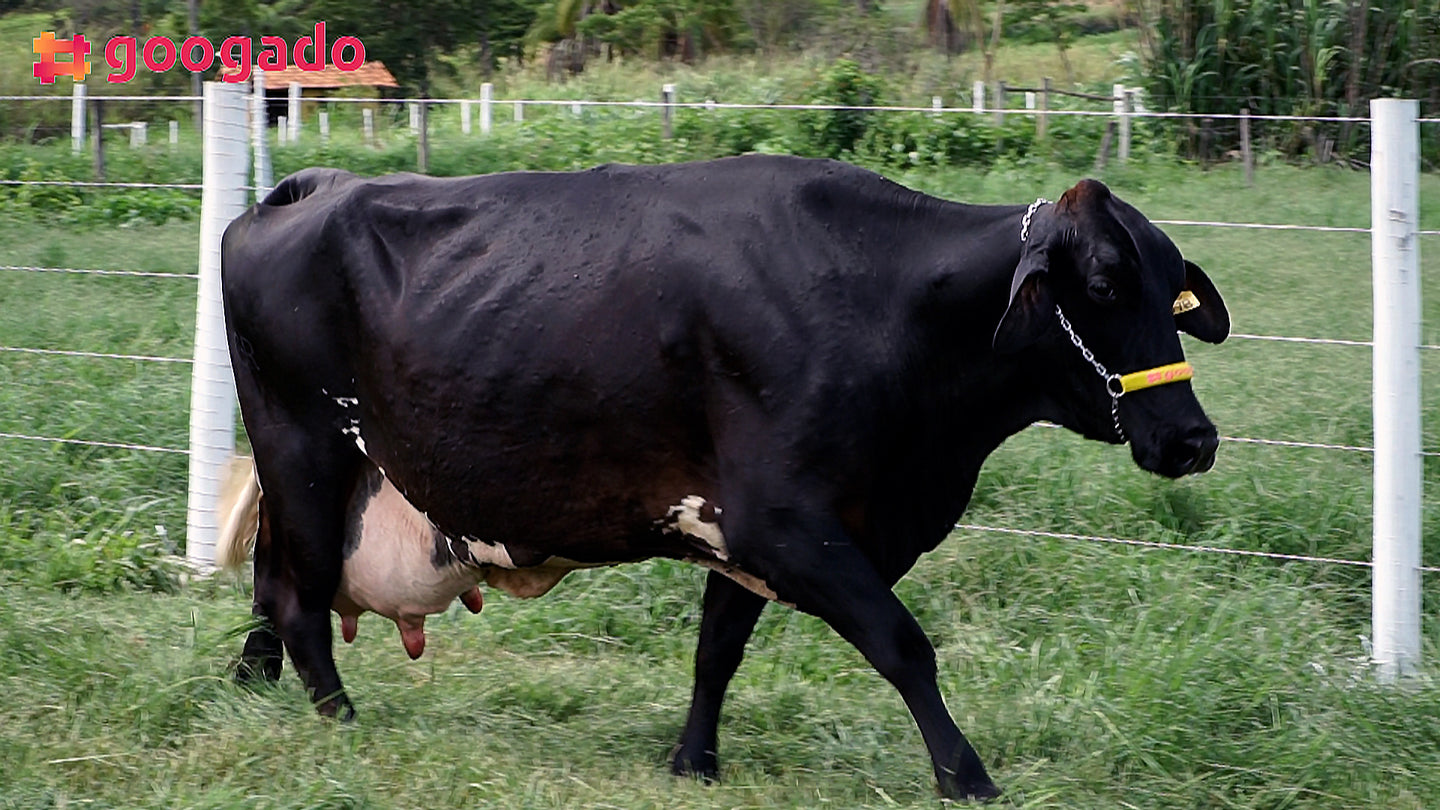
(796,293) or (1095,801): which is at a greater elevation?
(796,293)

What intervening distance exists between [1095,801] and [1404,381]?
5.28ft

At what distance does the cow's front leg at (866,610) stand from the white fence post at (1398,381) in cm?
156

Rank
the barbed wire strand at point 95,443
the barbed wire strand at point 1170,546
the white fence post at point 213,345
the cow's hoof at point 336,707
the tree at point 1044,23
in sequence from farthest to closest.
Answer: the tree at point 1044,23 < the barbed wire strand at point 95,443 < the white fence post at point 213,345 < the barbed wire strand at point 1170,546 < the cow's hoof at point 336,707

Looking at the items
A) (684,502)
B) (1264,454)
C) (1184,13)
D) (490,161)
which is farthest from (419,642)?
(1184,13)

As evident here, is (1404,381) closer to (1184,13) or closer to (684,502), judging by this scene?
(684,502)

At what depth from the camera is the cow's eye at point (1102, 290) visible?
3568mm

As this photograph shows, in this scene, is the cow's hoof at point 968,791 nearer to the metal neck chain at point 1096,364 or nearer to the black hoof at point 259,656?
the metal neck chain at point 1096,364

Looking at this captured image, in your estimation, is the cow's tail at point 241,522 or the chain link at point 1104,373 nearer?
the chain link at point 1104,373

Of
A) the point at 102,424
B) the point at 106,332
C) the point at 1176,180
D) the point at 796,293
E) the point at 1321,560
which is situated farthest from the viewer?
the point at 1176,180

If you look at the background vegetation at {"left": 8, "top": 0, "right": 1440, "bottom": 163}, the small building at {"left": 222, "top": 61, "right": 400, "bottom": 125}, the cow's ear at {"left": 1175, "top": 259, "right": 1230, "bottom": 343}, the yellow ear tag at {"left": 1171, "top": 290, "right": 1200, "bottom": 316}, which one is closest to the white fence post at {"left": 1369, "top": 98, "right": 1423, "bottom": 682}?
the cow's ear at {"left": 1175, "top": 259, "right": 1230, "bottom": 343}

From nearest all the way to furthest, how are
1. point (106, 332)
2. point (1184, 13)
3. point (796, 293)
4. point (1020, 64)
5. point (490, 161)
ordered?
point (796, 293) < point (106, 332) < point (490, 161) < point (1184, 13) < point (1020, 64)

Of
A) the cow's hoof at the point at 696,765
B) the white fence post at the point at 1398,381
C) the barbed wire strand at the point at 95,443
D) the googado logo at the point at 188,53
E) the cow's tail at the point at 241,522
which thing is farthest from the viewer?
the googado logo at the point at 188,53

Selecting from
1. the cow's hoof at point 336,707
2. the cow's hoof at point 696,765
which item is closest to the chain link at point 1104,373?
the cow's hoof at point 696,765

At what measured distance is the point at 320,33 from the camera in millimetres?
29891
